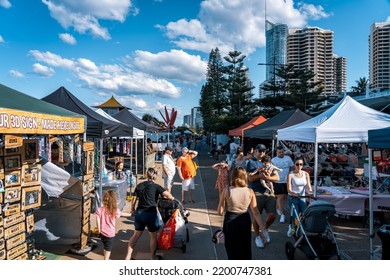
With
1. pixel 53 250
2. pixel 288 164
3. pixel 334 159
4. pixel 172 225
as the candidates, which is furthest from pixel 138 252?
pixel 334 159

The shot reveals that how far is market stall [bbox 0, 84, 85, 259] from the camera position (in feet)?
10.9

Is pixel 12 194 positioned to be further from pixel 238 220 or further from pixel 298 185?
pixel 298 185

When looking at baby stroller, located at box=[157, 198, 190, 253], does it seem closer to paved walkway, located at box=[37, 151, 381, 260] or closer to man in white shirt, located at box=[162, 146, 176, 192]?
paved walkway, located at box=[37, 151, 381, 260]

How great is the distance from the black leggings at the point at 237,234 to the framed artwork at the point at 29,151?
8.94 feet

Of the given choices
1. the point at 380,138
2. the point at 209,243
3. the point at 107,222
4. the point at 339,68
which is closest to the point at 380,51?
the point at 339,68

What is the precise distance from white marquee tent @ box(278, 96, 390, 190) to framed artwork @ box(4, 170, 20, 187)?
5259mm

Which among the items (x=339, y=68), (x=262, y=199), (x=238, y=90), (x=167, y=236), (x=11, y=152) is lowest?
(x=167, y=236)

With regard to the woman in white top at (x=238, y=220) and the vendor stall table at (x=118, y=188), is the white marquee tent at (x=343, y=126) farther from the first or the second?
the vendor stall table at (x=118, y=188)

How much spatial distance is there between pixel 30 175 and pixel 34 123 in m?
1.01

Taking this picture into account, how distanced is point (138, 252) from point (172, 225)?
72 centimetres

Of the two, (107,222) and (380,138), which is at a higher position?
(380,138)

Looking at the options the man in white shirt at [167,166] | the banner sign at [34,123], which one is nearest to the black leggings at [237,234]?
Answer: the banner sign at [34,123]

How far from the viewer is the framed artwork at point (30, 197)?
392 centimetres

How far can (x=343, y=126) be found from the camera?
6.39 m
